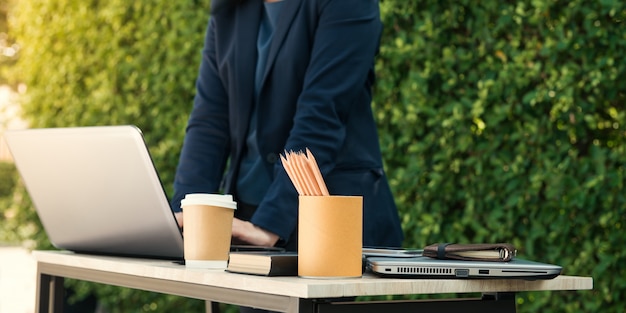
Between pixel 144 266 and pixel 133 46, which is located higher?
pixel 133 46

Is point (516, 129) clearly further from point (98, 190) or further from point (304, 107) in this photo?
point (98, 190)

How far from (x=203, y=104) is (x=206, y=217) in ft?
2.56

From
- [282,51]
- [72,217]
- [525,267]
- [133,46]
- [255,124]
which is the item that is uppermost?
[133,46]

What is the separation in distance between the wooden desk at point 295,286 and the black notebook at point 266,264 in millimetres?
20

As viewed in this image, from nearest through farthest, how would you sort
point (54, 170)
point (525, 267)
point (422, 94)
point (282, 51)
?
point (525, 267), point (54, 170), point (282, 51), point (422, 94)

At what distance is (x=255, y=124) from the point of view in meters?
2.37

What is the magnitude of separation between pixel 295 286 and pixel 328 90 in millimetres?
841

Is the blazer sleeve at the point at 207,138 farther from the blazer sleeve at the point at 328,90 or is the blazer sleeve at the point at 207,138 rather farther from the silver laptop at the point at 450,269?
the silver laptop at the point at 450,269

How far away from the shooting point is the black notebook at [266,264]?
5.31ft

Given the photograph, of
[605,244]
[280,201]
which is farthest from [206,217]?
[605,244]

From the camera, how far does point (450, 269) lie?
1.64 meters

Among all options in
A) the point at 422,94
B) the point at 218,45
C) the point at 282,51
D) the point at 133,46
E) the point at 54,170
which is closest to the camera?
the point at 54,170

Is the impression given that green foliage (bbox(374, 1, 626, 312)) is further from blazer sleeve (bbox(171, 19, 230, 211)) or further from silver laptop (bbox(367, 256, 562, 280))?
silver laptop (bbox(367, 256, 562, 280))

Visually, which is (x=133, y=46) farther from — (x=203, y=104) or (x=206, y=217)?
(x=206, y=217)
